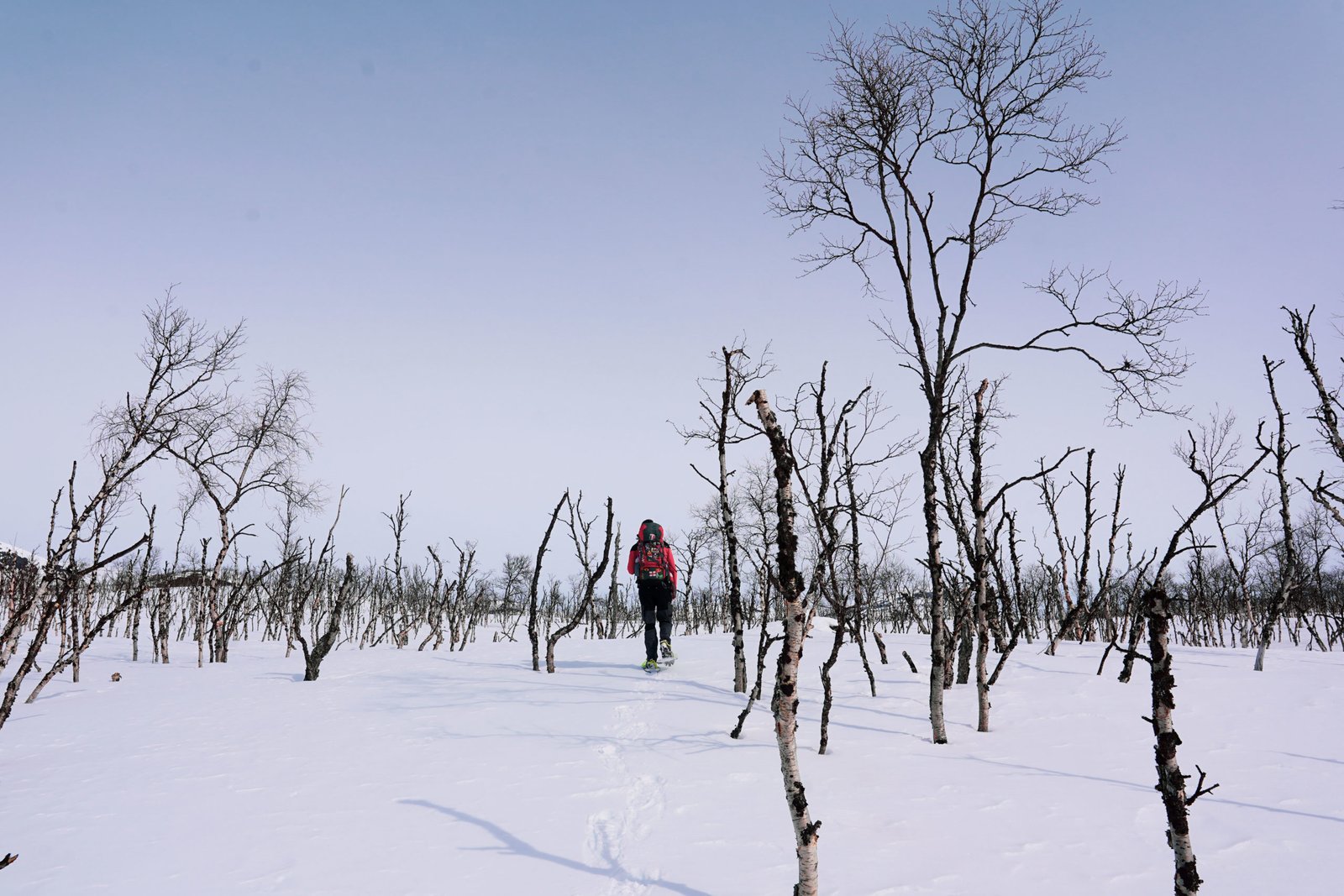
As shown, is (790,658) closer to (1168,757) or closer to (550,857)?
(1168,757)

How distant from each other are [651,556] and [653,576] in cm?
35

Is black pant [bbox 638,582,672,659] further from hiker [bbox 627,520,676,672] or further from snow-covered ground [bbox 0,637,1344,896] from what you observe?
snow-covered ground [bbox 0,637,1344,896]

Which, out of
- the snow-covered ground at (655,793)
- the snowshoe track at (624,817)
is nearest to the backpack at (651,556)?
the snow-covered ground at (655,793)

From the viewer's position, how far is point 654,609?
11617 mm

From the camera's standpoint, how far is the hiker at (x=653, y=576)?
1120 cm

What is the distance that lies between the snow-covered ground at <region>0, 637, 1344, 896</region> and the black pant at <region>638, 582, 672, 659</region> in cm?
184

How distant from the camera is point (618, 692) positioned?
975cm

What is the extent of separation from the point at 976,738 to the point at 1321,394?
8.56m

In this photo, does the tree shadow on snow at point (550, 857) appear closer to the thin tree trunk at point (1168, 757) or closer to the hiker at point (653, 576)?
the thin tree trunk at point (1168, 757)

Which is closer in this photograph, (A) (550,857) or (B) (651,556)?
(A) (550,857)

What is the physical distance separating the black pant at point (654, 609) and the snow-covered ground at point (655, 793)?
1.84m

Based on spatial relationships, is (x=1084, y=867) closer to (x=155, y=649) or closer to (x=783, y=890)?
(x=783, y=890)

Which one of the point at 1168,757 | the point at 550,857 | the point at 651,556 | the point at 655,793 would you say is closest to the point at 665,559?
the point at 651,556

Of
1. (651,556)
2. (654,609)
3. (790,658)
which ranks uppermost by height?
(651,556)
